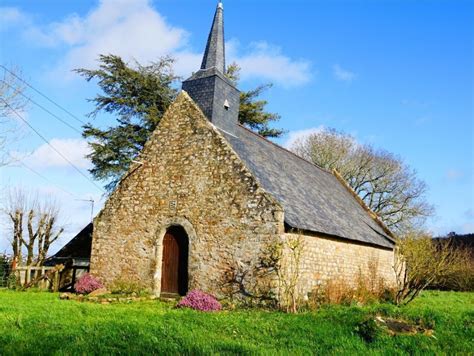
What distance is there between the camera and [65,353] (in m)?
5.55

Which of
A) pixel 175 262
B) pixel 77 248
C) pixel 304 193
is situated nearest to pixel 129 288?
pixel 175 262

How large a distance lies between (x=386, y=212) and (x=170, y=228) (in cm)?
2457

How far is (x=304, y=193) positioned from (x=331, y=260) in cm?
304

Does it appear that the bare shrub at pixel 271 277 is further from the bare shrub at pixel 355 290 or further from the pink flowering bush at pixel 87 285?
the pink flowering bush at pixel 87 285

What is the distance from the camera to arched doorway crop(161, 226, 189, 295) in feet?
43.6

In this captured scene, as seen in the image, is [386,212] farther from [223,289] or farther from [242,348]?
[242,348]

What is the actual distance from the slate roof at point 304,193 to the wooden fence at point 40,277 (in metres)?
8.68

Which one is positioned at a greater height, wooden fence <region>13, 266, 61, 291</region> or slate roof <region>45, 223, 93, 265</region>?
slate roof <region>45, 223, 93, 265</region>

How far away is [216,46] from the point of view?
1703 centimetres

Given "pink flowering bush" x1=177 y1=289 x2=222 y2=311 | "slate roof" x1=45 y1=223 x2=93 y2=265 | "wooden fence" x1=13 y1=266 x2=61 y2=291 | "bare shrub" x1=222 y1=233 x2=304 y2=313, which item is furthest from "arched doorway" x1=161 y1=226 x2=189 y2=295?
"slate roof" x1=45 y1=223 x2=93 y2=265

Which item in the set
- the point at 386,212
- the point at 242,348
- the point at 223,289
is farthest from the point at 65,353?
the point at 386,212

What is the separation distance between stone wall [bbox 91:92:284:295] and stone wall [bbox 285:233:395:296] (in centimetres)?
153

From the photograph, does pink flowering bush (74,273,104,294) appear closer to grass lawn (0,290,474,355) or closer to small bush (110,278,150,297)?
small bush (110,278,150,297)

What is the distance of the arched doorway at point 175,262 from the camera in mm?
13297
